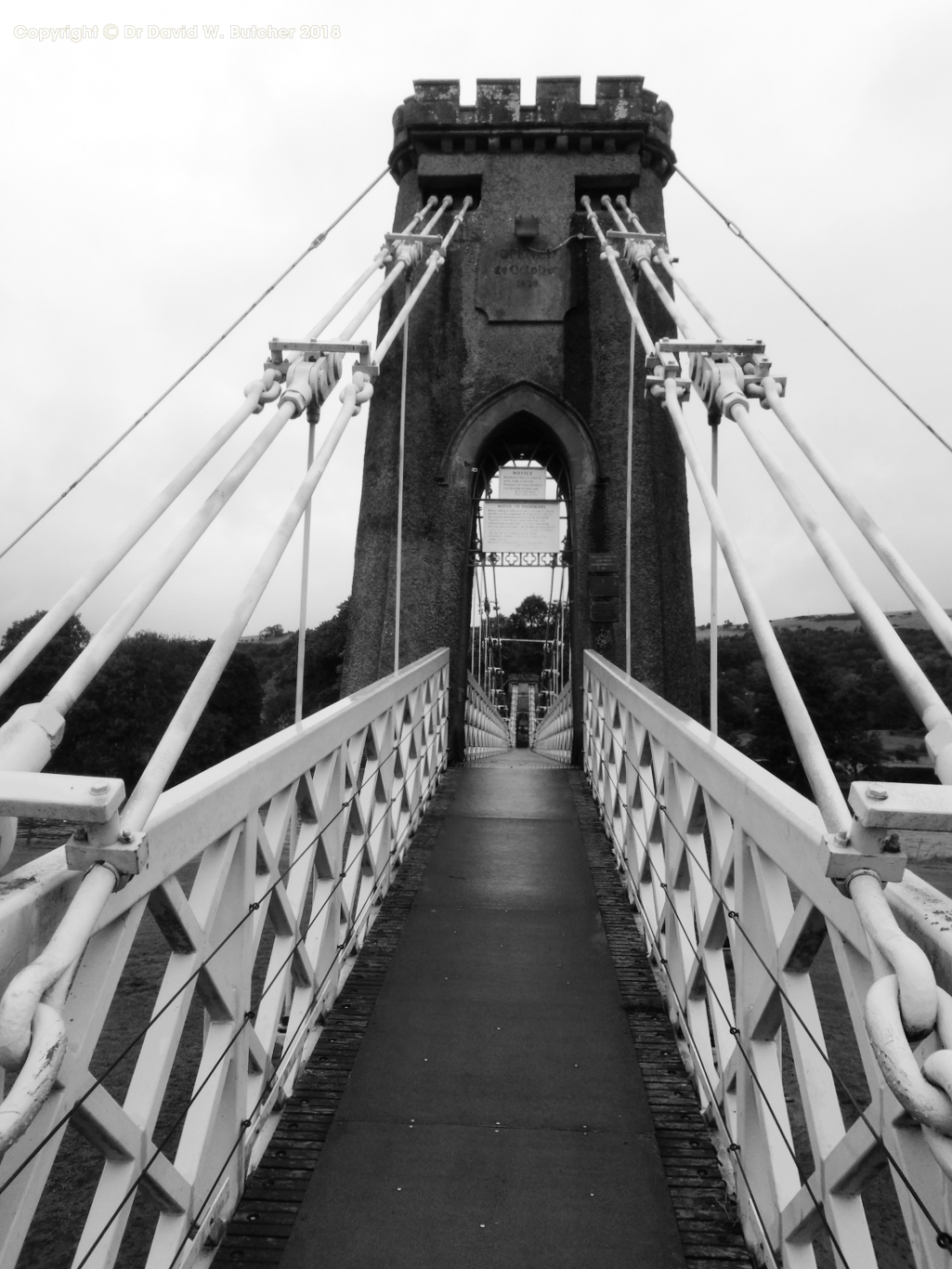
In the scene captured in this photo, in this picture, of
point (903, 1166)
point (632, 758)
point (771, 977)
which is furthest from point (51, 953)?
point (632, 758)

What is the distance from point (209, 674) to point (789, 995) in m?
1.30

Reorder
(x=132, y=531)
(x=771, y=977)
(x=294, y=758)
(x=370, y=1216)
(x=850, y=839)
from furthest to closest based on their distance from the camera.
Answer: (x=294, y=758)
(x=370, y=1216)
(x=132, y=531)
(x=771, y=977)
(x=850, y=839)

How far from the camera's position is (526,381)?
754cm

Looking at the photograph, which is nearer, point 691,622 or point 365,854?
point 365,854

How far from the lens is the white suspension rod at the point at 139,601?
1.77 m

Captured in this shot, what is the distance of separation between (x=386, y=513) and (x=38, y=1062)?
6.47 metres

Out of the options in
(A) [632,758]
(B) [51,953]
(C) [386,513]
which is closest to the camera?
(B) [51,953]

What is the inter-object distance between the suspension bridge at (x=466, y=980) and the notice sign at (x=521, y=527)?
3.74 m

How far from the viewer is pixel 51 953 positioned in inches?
51.5

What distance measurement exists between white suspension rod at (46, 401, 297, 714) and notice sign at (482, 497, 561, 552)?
6938mm

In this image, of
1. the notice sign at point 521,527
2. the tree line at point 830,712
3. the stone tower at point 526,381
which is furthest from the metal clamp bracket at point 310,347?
the tree line at point 830,712

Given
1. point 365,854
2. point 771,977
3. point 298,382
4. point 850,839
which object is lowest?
point 365,854

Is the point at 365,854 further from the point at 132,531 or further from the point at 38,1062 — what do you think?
the point at 38,1062

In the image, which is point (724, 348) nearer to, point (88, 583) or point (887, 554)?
point (887, 554)
